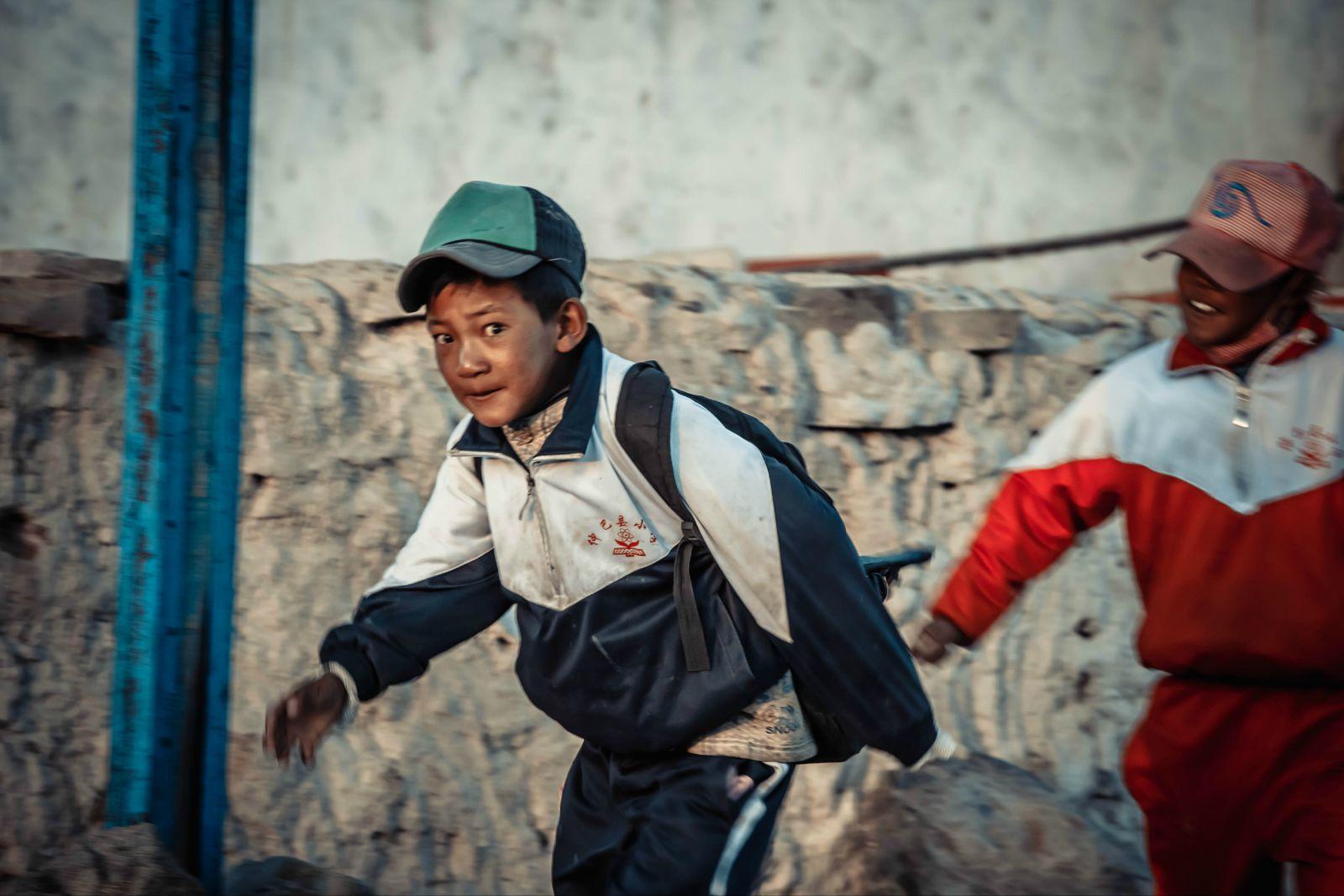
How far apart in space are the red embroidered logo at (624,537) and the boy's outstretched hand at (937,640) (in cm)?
66

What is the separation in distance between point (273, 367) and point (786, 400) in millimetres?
1581

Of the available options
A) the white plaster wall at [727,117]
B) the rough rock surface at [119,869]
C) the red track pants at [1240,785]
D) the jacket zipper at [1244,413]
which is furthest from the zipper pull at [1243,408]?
the white plaster wall at [727,117]

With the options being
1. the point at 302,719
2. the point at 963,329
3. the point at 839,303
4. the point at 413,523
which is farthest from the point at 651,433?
the point at 963,329

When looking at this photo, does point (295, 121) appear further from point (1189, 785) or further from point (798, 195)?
point (1189, 785)

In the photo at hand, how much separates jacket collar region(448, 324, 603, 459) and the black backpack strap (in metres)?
0.05

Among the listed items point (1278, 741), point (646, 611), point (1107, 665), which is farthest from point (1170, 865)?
point (1107, 665)

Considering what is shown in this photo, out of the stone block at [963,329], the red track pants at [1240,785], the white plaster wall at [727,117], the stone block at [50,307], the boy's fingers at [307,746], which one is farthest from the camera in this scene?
the stone block at [963,329]

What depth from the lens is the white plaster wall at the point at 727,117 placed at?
3871 mm

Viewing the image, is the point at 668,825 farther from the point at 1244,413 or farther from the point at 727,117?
the point at 727,117

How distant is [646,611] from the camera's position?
185 cm

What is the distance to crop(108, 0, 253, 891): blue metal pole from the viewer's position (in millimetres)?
2061

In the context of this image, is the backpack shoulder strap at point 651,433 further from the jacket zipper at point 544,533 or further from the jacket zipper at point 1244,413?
the jacket zipper at point 1244,413

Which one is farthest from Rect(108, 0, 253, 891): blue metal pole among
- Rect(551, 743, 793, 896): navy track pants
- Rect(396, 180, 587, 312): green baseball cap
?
Rect(551, 743, 793, 896): navy track pants

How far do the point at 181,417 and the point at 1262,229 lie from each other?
194cm
